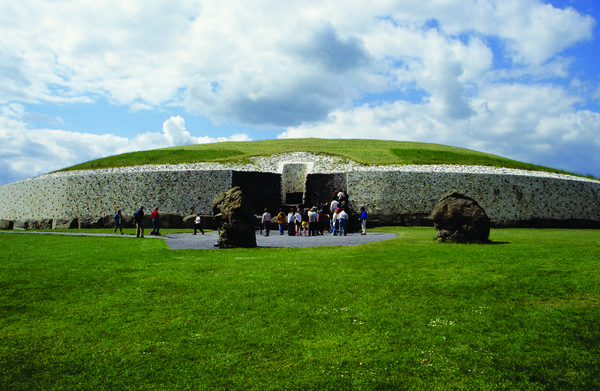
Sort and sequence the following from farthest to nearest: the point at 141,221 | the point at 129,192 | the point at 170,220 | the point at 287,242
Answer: the point at 129,192 < the point at 170,220 < the point at 141,221 < the point at 287,242

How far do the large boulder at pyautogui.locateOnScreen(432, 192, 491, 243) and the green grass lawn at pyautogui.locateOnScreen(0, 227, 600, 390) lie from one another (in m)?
3.96

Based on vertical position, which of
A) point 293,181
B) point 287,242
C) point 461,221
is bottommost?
point 287,242

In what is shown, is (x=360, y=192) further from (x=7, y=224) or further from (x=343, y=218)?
(x=7, y=224)

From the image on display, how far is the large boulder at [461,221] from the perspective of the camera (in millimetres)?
13227

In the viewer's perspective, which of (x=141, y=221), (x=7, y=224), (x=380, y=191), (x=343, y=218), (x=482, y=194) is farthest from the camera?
(x=7, y=224)

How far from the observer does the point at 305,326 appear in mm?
5285

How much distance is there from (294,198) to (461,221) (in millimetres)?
20770

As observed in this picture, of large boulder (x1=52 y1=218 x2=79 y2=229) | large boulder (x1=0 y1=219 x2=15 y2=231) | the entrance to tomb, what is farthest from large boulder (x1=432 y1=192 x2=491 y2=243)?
large boulder (x1=0 y1=219 x2=15 y2=231)

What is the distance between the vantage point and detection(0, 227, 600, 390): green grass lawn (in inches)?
158

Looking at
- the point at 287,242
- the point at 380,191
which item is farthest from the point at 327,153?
the point at 287,242

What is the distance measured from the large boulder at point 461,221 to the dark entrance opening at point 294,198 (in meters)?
19.8

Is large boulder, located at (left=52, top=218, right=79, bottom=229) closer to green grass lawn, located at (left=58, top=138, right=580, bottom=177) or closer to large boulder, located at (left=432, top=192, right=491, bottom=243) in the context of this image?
green grass lawn, located at (left=58, top=138, right=580, bottom=177)

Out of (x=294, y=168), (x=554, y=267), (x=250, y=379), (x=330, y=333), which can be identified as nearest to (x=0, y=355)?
(x=250, y=379)

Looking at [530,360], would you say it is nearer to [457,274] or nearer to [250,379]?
[250,379]
